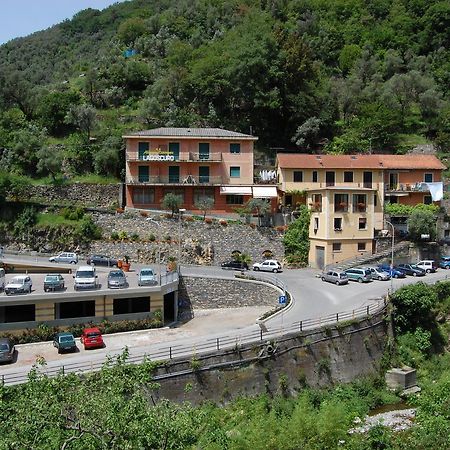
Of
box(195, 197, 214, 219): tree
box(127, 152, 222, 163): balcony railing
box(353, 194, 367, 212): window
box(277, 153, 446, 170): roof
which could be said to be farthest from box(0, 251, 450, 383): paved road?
box(127, 152, 222, 163): balcony railing

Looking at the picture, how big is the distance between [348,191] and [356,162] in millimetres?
7420

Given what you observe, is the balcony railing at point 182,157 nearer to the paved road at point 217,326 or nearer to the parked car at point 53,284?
the paved road at point 217,326

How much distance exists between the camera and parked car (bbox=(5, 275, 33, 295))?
33.8 metres

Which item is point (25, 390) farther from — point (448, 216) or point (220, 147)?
point (448, 216)

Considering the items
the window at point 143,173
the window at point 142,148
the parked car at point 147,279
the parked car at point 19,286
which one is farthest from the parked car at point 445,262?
the parked car at point 19,286

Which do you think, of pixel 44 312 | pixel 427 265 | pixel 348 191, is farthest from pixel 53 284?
pixel 427 265

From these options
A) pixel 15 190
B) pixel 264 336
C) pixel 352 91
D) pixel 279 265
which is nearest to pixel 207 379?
pixel 264 336

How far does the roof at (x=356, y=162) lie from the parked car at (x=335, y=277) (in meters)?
13.4

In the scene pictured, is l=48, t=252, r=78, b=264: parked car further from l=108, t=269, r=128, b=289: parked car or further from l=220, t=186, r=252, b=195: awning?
l=220, t=186, r=252, b=195: awning

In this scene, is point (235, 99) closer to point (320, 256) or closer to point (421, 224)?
point (320, 256)

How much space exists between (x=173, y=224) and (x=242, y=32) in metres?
35.9

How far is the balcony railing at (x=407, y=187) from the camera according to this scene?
5462 centimetres

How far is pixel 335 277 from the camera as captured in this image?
42.2 meters

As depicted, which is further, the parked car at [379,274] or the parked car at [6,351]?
the parked car at [379,274]
